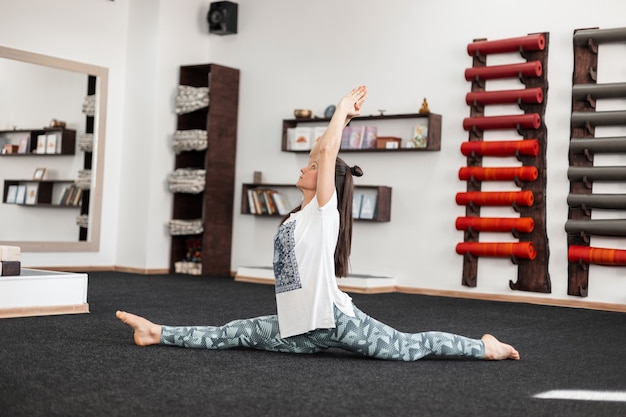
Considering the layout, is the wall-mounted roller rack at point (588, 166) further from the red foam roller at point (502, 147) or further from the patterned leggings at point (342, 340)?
the patterned leggings at point (342, 340)

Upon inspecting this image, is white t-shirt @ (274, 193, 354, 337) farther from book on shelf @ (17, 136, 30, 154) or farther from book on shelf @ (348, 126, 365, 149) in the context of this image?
book on shelf @ (17, 136, 30, 154)

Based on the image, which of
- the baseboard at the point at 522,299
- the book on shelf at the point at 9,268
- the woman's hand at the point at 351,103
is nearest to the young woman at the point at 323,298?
the woman's hand at the point at 351,103

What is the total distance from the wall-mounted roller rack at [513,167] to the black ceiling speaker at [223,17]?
9.01 ft

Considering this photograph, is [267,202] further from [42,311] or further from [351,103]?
[351,103]

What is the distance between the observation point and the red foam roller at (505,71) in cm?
701

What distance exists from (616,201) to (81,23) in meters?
5.25

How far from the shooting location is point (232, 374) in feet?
10.6

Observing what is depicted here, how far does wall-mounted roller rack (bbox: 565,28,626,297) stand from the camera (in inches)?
259

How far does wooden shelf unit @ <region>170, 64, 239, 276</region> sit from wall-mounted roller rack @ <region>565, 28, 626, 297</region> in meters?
3.51

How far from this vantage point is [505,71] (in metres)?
7.15

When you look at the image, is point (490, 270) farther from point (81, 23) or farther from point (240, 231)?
point (81, 23)

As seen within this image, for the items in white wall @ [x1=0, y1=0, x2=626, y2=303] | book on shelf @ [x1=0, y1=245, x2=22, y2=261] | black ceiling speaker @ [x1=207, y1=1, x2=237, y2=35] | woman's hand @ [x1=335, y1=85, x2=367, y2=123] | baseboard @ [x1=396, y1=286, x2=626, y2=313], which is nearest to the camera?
woman's hand @ [x1=335, y1=85, x2=367, y2=123]

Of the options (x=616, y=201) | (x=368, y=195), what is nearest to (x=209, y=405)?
(x=616, y=201)

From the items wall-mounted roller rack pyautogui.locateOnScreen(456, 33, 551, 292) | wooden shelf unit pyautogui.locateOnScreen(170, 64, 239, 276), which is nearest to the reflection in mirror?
wooden shelf unit pyautogui.locateOnScreen(170, 64, 239, 276)
